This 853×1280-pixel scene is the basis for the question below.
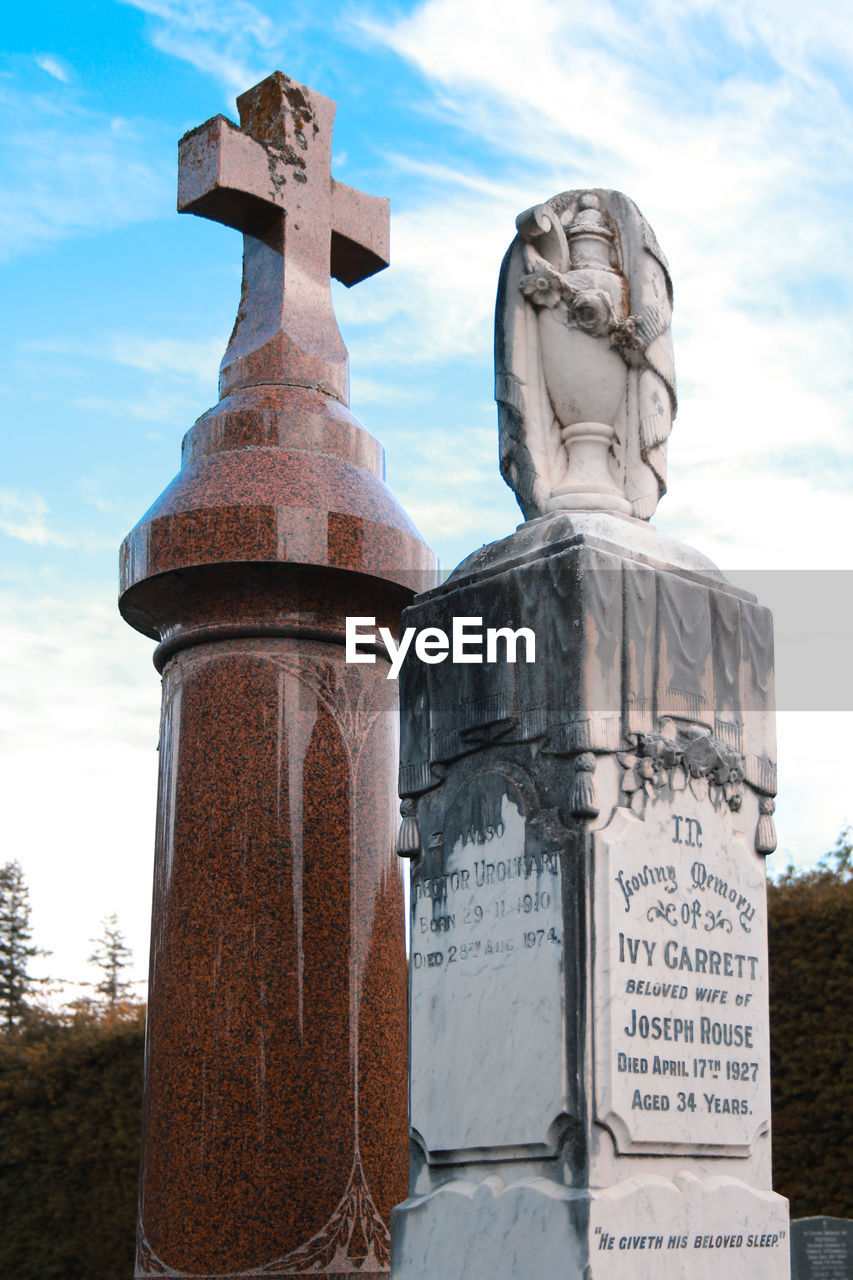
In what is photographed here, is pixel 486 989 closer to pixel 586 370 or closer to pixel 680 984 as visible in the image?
pixel 680 984

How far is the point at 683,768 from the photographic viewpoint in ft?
16.2

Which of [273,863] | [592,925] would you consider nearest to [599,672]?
[592,925]

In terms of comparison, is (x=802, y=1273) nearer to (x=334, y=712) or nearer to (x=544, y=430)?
(x=334, y=712)

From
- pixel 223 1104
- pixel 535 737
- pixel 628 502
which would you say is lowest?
pixel 223 1104

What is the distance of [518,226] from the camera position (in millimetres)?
5656

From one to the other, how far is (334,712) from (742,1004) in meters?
2.47

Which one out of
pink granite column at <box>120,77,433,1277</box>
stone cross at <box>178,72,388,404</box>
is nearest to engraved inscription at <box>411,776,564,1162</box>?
pink granite column at <box>120,77,433,1277</box>

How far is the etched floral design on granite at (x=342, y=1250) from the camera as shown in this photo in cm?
591

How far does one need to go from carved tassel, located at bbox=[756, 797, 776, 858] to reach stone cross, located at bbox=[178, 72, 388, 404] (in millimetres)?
3337

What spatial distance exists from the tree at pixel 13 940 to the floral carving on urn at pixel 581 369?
23.9m

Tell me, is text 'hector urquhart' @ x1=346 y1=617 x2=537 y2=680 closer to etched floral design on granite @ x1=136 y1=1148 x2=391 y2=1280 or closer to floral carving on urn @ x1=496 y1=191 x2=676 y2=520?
floral carving on urn @ x1=496 y1=191 x2=676 y2=520

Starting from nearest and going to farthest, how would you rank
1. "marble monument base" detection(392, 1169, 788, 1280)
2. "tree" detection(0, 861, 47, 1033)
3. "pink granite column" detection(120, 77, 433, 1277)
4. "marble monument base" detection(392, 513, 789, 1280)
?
"marble monument base" detection(392, 1169, 788, 1280)
"marble monument base" detection(392, 513, 789, 1280)
"pink granite column" detection(120, 77, 433, 1277)
"tree" detection(0, 861, 47, 1033)

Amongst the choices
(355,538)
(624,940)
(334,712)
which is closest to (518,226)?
(355,538)

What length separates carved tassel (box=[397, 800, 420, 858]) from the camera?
5.29 meters
